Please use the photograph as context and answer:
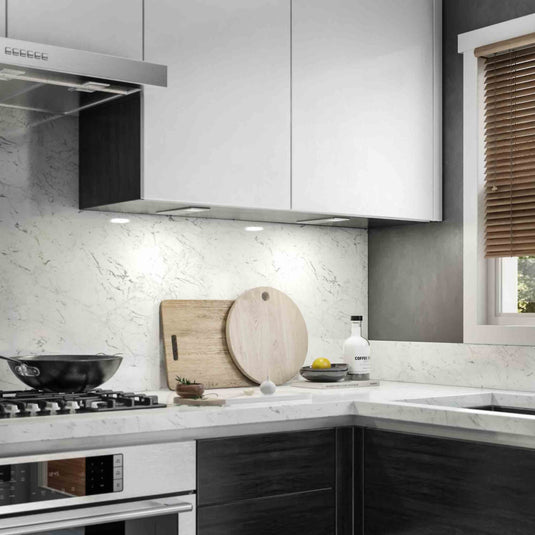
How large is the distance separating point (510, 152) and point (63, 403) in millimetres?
1846

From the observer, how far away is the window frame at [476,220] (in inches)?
129

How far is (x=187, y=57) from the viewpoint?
9.23 feet

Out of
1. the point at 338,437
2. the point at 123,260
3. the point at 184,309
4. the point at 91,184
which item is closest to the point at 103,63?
the point at 91,184

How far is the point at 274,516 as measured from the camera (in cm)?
264

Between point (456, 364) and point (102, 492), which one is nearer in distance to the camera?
point (102, 492)

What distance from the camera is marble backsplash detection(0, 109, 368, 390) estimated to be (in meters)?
2.86

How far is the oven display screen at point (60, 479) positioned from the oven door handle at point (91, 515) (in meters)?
0.04

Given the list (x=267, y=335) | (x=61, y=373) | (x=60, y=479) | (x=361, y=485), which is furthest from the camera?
(x=267, y=335)

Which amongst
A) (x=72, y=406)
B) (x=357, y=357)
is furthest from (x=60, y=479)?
(x=357, y=357)

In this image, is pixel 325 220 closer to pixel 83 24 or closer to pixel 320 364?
pixel 320 364

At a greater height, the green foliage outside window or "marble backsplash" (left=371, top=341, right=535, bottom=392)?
the green foliage outside window

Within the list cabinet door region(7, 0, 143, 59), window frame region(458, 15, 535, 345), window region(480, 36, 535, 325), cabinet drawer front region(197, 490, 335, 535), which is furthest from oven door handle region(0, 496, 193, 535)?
window region(480, 36, 535, 325)

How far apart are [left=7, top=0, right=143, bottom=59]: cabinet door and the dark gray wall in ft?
4.36

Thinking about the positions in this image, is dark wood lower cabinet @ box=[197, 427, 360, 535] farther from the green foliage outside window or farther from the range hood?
the range hood
